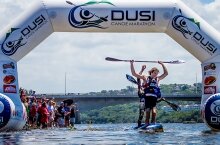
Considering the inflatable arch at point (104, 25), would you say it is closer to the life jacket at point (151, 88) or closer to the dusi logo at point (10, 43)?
the dusi logo at point (10, 43)

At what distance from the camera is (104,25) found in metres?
16.9

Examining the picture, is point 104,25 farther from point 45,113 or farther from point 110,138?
point 110,138

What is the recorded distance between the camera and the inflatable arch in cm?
1647

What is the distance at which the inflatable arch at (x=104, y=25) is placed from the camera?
648 inches

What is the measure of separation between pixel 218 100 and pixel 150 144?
621 cm

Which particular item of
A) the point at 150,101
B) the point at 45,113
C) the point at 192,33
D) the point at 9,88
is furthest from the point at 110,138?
the point at 45,113

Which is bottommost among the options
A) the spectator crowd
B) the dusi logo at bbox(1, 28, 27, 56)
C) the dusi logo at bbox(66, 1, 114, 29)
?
the spectator crowd

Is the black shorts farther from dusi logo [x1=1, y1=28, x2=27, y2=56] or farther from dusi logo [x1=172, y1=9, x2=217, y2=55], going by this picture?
dusi logo [x1=1, y1=28, x2=27, y2=56]

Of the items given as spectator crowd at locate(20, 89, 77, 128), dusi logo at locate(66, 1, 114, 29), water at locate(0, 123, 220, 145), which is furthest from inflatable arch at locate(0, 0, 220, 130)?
water at locate(0, 123, 220, 145)

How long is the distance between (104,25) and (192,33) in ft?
7.97

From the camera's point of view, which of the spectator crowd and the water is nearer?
the water

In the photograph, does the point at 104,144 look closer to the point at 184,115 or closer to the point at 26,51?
the point at 26,51

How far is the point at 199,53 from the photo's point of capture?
16797 mm

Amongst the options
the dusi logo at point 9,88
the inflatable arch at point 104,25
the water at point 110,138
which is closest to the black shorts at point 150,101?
the water at point 110,138
